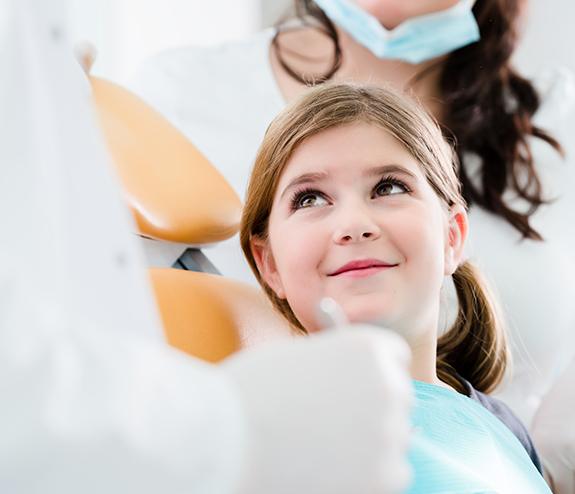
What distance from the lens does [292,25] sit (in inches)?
82.1

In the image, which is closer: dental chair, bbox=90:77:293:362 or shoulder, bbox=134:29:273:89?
dental chair, bbox=90:77:293:362

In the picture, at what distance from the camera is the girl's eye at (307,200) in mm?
1189

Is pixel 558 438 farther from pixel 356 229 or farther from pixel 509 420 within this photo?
pixel 356 229

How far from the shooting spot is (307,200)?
121 cm

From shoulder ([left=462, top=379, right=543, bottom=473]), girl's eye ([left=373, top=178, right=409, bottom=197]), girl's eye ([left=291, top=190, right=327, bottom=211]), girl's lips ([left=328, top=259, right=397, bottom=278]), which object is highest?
girl's eye ([left=373, top=178, right=409, bottom=197])

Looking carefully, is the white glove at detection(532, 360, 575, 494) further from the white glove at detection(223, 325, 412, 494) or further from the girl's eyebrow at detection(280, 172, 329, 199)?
the white glove at detection(223, 325, 412, 494)

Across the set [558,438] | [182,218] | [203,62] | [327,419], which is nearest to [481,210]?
[558,438]

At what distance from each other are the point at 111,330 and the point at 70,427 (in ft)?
0.34

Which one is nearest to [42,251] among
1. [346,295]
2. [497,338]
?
[346,295]

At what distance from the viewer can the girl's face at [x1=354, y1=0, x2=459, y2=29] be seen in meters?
1.75

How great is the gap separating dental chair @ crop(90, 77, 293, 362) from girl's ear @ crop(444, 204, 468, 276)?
232 millimetres

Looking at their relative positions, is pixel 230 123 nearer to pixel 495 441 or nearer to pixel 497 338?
pixel 497 338

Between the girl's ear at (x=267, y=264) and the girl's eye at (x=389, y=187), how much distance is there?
202 millimetres

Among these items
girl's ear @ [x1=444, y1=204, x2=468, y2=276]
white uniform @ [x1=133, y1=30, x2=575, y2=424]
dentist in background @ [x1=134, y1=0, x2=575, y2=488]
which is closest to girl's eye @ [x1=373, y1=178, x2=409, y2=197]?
girl's ear @ [x1=444, y1=204, x2=468, y2=276]
